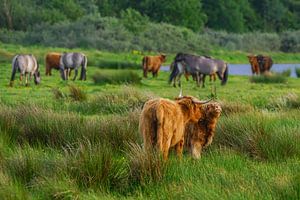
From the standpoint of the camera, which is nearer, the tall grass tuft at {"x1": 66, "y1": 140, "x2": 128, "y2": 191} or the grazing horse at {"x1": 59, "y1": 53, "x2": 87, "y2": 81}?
the tall grass tuft at {"x1": 66, "y1": 140, "x2": 128, "y2": 191}

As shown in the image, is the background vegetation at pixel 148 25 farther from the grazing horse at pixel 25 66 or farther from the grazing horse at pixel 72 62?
the grazing horse at pixel 25 66

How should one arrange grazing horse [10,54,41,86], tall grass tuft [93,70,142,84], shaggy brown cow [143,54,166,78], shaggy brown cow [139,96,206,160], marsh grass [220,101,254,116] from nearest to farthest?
shaggy brown cow [139,96,206,160] → marsh grass [220,101,254,116] → tall grass tuft [93,70,142,84] → grazing horse [10,54,41,86] → shaggy brown cow [143,54,166,78]

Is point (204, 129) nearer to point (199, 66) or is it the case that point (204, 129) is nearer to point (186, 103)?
point (186, 103)

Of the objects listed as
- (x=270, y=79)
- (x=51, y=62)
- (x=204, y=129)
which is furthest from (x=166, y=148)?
(x=51, y=62)

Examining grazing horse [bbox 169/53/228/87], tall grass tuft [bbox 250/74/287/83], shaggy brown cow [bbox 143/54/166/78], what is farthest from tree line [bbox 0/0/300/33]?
tall grass tuft [bbox 250/74/287/83]

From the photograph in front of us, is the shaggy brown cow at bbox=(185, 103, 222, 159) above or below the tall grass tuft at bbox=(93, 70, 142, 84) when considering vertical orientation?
above

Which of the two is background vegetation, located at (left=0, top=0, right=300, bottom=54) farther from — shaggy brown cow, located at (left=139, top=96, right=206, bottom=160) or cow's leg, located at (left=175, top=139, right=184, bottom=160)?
shaggy brown cow, located at (left=139, top=96, right=206, bottom=160)

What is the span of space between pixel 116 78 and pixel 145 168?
1615 centimetres

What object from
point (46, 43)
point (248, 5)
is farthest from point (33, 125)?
point (248, 5)

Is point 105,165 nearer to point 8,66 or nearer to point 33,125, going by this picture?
point 33,125

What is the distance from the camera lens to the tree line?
213 ft

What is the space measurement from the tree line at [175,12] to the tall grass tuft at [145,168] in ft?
174

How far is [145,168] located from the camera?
783cm

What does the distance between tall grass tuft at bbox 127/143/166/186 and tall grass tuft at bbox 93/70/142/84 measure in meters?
15.6
